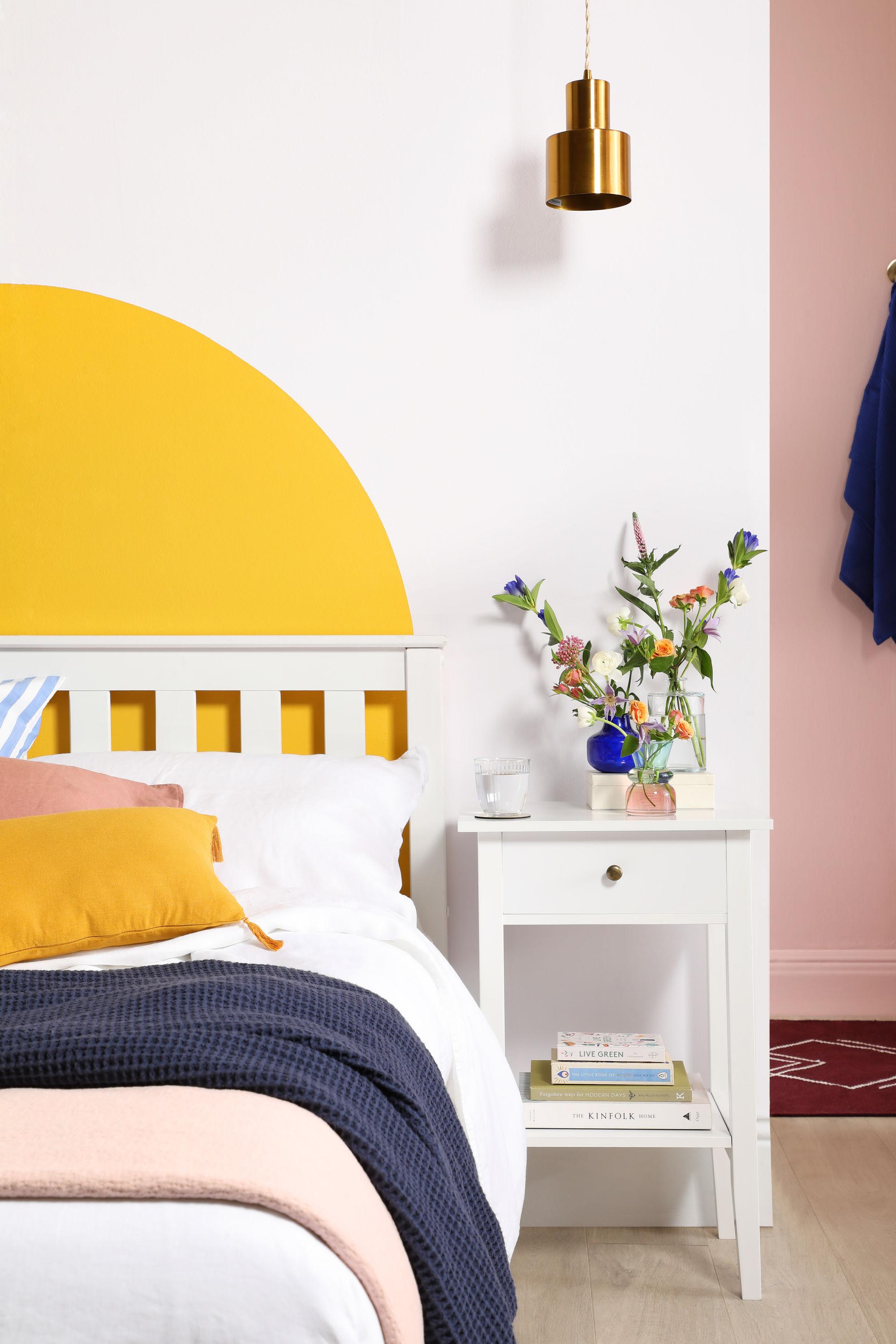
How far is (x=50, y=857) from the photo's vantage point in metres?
1.20

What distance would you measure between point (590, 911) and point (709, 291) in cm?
105

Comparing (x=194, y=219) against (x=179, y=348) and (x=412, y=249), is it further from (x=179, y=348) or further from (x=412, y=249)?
(x=412, y=249)

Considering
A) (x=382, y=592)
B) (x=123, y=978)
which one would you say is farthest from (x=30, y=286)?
(x=123, y=978)

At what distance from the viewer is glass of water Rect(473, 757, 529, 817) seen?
5.41 ft

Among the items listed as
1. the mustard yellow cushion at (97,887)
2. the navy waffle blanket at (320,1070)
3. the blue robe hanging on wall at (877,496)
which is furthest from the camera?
the blue robe hanging on wall at (877,496)

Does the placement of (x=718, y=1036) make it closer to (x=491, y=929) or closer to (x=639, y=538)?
(x=491, y=929)

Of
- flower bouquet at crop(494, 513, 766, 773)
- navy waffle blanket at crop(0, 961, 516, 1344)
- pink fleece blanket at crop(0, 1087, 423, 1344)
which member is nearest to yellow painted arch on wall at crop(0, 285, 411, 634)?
flower bouquet at crop(494, 513, 766, 773)

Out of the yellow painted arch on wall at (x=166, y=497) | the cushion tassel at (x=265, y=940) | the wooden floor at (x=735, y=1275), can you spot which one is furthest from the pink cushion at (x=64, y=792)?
the wooden floor at (x=735, y=1275)

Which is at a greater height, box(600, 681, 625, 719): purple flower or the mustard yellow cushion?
box(600, 681, 625, 719): purple flower

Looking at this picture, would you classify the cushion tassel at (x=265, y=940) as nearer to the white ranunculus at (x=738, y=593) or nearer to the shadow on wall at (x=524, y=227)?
the white ranunculus at (x=738, y=593)

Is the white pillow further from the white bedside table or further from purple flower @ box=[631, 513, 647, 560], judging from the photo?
purple flower @ box=[631, 513, 647, 560]

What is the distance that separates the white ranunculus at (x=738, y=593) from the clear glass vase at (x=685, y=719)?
0.54 feet

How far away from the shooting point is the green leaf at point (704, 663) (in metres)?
1.77

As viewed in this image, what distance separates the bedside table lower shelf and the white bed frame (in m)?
0.36
